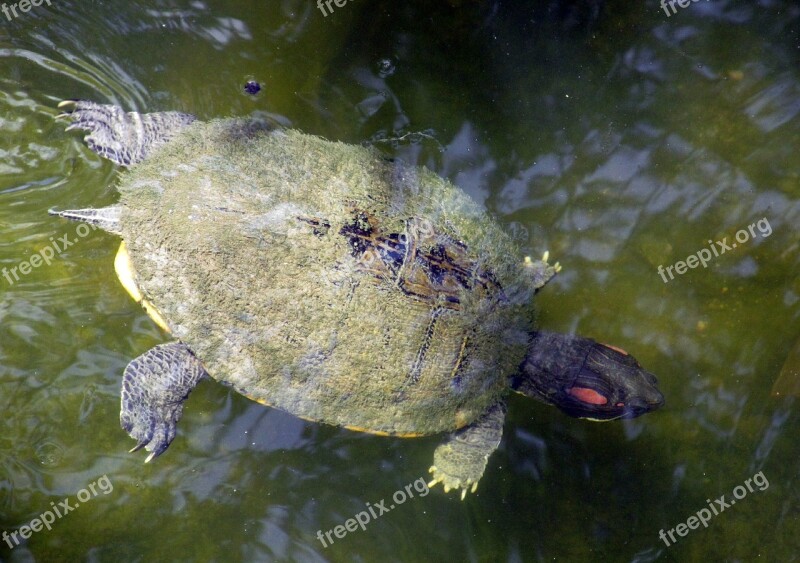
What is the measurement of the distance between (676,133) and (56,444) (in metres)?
5.27

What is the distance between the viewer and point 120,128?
3.69 metres

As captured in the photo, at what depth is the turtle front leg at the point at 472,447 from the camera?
3754 mm

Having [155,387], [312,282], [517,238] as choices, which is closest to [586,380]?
[517,238]

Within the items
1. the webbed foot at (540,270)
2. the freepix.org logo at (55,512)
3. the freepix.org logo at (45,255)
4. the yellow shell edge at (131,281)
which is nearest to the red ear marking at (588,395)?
the webbed foot at (540,270)

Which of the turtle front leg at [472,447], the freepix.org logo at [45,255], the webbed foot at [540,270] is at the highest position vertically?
the webbed foot at [540,270]

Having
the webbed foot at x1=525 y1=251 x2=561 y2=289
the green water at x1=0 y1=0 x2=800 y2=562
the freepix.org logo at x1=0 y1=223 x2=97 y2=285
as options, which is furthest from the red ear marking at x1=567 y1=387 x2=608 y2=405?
the freepix.org logo at x1=0 y1=223 x2=97 y2=285

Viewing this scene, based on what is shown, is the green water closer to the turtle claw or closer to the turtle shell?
the turtle claw

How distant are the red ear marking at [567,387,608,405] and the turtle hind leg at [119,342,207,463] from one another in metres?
2.47

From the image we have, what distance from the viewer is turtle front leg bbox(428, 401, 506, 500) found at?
375 cm

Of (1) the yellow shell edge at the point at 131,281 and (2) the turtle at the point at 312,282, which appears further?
(1) the yellow shell edge at the point at 131,281

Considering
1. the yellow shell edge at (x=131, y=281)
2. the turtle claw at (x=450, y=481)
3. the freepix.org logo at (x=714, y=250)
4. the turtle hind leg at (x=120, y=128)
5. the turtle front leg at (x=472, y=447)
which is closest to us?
the yellow shell edge at (x=131, y=281)

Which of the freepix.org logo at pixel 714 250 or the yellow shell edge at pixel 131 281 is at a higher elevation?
the freepix.org logo at pixel 714 250

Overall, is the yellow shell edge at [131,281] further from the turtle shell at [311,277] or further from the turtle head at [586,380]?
the turtle head at [586,380]

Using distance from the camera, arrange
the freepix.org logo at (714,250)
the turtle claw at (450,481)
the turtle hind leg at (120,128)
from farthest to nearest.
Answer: the freepix.org logo at (714,250), the turtle claw at (450,481), the turtle hind leg at (120,128)
